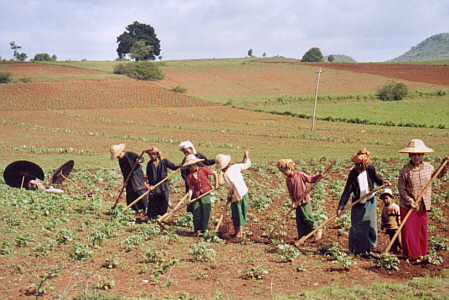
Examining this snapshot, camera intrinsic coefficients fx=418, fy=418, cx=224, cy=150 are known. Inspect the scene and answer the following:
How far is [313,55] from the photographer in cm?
11194

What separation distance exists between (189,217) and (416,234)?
547cm

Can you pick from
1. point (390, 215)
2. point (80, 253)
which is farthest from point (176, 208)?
point (390, 215)

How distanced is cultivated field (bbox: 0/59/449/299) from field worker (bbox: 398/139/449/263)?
349 mm

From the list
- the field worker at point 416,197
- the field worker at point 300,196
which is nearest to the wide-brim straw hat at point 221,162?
the field worker at point 300,196

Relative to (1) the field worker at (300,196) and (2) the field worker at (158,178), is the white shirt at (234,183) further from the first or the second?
(2) the field worker at (158,178)

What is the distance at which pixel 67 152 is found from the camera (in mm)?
23016

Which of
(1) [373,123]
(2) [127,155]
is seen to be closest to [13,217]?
(2) [127,155]

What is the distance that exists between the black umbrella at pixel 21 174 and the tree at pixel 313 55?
105m

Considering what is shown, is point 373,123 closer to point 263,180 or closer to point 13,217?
point 263,180

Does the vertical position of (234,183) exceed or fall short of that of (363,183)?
it falls short

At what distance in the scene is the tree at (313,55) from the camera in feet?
367

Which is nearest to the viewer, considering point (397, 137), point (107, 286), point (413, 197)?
point (107, 286)

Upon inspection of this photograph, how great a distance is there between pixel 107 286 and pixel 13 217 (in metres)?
4.70

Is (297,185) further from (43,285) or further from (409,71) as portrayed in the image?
(409,71)
